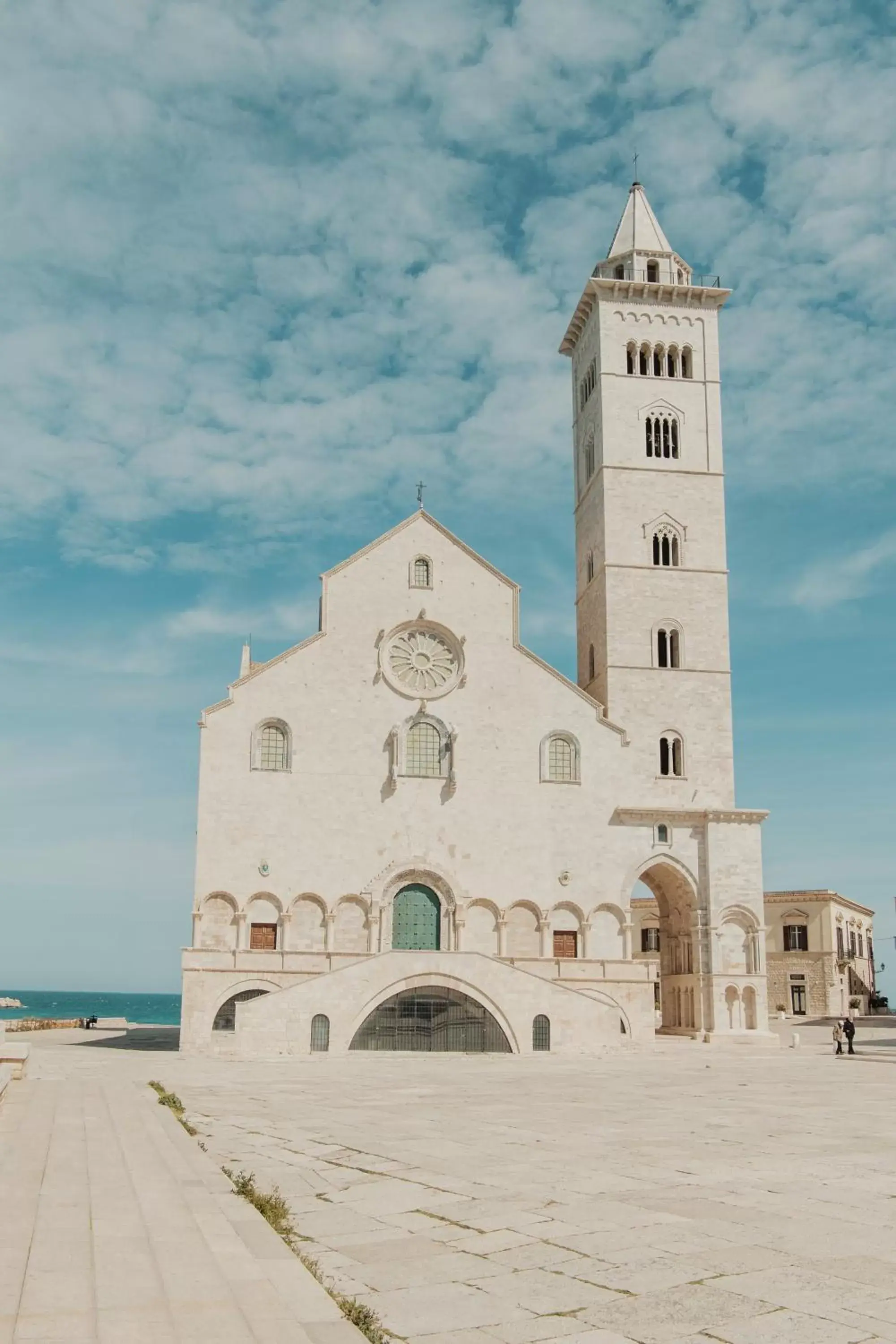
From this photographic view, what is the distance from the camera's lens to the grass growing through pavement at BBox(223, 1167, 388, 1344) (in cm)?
750

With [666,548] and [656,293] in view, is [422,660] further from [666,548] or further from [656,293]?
[656,293]

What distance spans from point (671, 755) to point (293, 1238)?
36.5 meters

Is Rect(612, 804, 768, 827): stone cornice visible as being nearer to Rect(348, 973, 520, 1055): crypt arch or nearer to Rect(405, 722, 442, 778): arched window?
Rect(405, 722, 442, 778): arched window

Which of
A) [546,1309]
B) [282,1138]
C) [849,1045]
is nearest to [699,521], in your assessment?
[849,1045]

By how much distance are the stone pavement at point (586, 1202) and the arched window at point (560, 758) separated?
18.6 meters

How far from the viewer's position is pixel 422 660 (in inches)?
1706

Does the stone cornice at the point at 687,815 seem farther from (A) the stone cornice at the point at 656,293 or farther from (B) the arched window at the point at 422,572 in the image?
(A) the stone cornice at the point at 656,293

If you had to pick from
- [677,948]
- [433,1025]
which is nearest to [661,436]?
[677,948]

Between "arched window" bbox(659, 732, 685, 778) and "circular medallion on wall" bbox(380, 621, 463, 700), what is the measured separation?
26.8ft

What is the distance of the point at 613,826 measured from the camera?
43.0m

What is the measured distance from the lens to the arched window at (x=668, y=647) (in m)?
46.2

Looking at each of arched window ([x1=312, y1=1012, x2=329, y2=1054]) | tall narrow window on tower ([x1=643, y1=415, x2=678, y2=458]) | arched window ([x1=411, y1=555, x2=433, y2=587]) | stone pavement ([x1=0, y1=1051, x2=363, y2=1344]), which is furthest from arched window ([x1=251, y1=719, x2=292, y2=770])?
stone pavement ([x1=0, y1=1051, x2=363, y2=1344])

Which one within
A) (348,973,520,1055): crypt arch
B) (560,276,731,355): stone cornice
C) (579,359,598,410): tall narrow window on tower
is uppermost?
(560,276,731,355): stone cornice

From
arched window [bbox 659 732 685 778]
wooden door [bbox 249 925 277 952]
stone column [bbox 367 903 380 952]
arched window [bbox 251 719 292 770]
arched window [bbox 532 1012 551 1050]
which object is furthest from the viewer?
arched window [bbox 659 732 685 778]
